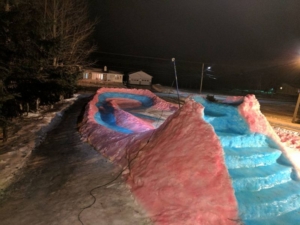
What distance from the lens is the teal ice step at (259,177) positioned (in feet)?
16.0

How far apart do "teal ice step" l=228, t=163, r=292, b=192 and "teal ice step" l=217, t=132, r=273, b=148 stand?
0.86 meters

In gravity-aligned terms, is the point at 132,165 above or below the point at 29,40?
below

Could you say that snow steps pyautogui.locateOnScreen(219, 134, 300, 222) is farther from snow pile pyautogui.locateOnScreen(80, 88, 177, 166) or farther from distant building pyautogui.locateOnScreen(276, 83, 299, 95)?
distant building pyautogui.locateOnScreen(276, 83, 299, 95)

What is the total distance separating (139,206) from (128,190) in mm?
622

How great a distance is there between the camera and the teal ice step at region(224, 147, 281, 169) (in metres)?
5.42

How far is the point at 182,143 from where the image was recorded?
517 centimetres

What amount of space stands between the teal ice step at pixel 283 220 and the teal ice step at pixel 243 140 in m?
2.01

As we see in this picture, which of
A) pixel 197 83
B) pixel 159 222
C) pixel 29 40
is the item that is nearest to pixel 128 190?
pixel 159 222

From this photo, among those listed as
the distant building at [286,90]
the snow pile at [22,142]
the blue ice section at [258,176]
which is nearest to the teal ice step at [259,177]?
the blue ice section at [258,176]

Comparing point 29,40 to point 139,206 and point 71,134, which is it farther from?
point 139,206

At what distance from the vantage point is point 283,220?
14.7 feet

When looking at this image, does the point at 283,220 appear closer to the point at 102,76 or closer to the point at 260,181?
the point at 260,181

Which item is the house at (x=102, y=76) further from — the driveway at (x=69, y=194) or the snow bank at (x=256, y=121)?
the snow bank at (x=256, y=121)

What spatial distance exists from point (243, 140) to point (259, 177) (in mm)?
1448
